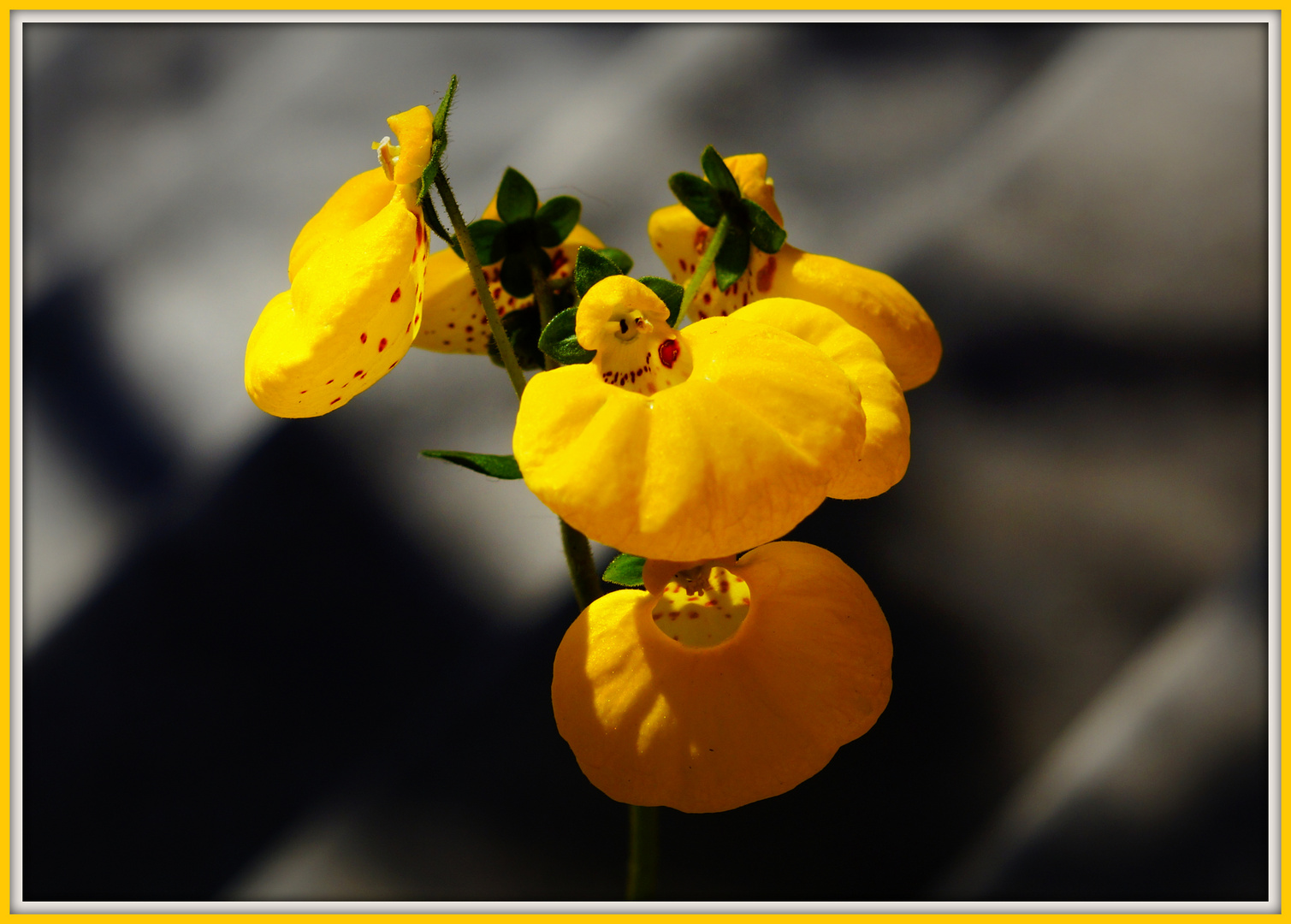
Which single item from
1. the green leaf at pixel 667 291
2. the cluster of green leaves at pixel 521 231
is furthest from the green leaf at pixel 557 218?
the green leaf at pixel 667 291

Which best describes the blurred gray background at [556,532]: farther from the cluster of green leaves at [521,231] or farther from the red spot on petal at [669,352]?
the red spot on petal at [669,352]

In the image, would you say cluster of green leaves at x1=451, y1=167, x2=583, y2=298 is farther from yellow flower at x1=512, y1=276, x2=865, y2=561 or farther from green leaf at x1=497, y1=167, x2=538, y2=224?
yellow flower at x1=512, y1=276, x2=865, y2=561

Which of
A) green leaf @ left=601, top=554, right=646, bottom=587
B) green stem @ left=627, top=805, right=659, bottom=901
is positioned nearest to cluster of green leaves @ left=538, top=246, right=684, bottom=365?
green leaf @ left=601, top=554, right=646, bottom=587

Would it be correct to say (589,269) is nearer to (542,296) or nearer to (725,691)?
(542,296)

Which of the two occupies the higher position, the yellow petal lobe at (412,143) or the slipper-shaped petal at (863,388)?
the yellow petal lobe at (412,143)

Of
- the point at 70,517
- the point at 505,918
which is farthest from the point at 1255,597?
the point at 70,517

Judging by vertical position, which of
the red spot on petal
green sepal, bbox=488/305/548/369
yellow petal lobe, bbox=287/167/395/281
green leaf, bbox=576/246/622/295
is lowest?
green sepal, bbox=488/305/548/369

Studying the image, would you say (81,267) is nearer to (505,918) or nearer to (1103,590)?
(505,918)
